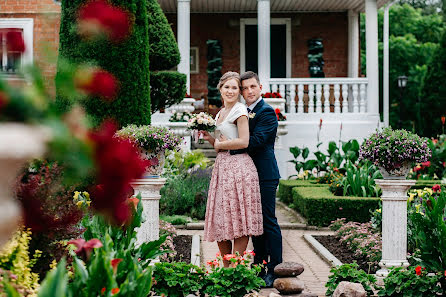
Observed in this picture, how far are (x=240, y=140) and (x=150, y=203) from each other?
3.05 feet

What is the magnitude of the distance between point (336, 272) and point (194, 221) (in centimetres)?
453

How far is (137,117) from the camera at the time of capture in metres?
8.56

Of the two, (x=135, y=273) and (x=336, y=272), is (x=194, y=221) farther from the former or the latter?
(x=135, y=273)

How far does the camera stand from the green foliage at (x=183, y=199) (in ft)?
31.3

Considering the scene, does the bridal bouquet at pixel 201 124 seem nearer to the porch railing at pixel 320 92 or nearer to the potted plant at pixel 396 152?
the potted plant at pixel 396 152

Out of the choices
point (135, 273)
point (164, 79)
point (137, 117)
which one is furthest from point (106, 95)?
point (164, 79)

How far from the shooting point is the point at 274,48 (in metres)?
17.5

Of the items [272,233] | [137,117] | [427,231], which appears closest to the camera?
[427,231]

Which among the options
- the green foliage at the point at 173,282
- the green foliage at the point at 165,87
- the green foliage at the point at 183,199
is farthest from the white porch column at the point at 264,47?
the green foliage at the point at 173,282

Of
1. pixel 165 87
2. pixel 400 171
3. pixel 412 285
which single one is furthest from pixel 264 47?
pixel 412 285

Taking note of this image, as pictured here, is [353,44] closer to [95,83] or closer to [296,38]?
[296,38]

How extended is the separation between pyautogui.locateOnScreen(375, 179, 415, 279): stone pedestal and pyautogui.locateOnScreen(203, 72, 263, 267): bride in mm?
1213

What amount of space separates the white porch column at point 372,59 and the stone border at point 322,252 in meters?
7.05

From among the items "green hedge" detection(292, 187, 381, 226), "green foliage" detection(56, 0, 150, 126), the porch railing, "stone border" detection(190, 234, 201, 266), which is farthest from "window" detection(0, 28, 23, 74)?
the porch railing
